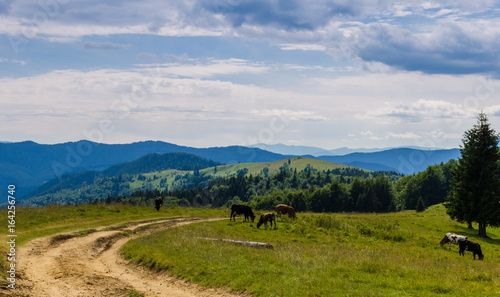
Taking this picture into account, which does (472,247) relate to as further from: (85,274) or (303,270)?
(85,274)

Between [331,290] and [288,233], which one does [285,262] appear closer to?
[331,290]

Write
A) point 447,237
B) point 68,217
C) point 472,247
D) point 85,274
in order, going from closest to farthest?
point 85,274 → point 472,247 → point 447,237 → point 68,217

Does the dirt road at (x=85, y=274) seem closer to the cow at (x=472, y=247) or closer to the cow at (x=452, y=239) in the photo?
the cow at (x=472, y=247)

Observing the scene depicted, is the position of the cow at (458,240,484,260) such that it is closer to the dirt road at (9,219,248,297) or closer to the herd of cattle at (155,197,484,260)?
the herd of cattle at (155,197,484,260)

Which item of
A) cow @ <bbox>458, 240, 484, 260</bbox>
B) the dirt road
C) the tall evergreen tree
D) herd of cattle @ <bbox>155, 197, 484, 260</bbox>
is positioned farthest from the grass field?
the tall evergreen tree

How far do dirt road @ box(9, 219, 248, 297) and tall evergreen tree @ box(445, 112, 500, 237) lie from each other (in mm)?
47483

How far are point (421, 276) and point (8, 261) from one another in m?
22.2

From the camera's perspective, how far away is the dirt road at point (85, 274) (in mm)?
16234

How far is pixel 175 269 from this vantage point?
19391 millimetres

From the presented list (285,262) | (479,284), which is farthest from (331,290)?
(479,284)

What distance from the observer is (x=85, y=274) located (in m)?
19.3

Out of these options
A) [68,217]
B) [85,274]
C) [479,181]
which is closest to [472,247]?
[479,181]

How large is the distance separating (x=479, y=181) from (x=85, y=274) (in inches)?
2070

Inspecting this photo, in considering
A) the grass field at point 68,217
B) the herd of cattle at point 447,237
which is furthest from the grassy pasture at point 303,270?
the grass field at point 68,217
